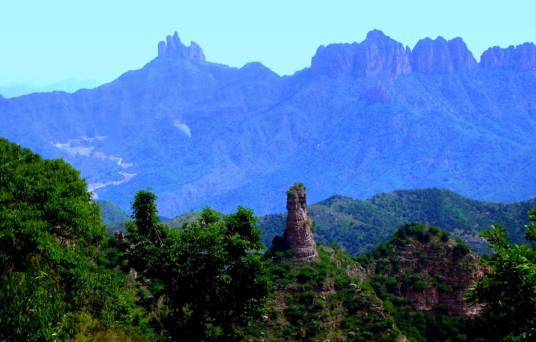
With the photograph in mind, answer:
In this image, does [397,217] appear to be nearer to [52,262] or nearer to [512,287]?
[52,262]

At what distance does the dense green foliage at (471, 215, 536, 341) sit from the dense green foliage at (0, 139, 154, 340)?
48.3 ft

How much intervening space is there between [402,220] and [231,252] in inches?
5519

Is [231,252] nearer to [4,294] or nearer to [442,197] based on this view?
[4,294]

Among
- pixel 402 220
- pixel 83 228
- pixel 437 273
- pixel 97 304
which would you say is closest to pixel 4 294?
pixel 97 304

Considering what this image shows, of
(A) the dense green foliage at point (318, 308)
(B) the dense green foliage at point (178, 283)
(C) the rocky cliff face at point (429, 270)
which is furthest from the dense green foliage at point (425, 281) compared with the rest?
(A) the dense green foliage at point (318, 308)

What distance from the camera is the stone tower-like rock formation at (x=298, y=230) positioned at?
57.3m

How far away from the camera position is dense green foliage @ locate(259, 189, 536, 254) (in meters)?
145

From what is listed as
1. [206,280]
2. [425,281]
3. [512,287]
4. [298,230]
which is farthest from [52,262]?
[425,281]

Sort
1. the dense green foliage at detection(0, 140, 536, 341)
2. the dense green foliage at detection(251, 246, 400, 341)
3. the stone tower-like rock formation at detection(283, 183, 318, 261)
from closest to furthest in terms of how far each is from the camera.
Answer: the dense green foliage at detection(0, 140, 536, 341)
the dense green foliage at detection(251, 246, 400, 341)
the stone tower-like rock formation at detection(283, 183, 318, 261)

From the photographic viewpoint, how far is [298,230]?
2260 inches

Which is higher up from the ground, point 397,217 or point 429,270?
point 397,217

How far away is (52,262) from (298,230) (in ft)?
109

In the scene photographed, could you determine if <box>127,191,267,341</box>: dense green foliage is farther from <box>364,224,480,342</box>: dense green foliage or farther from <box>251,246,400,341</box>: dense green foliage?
<box>364,224,480,342</box>: dense green foliage

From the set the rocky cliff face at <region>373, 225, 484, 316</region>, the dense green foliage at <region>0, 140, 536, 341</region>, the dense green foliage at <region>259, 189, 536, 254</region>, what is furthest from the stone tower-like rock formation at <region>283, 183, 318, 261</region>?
the dense green foliage at <region>259, 189, 536, 254</region>
